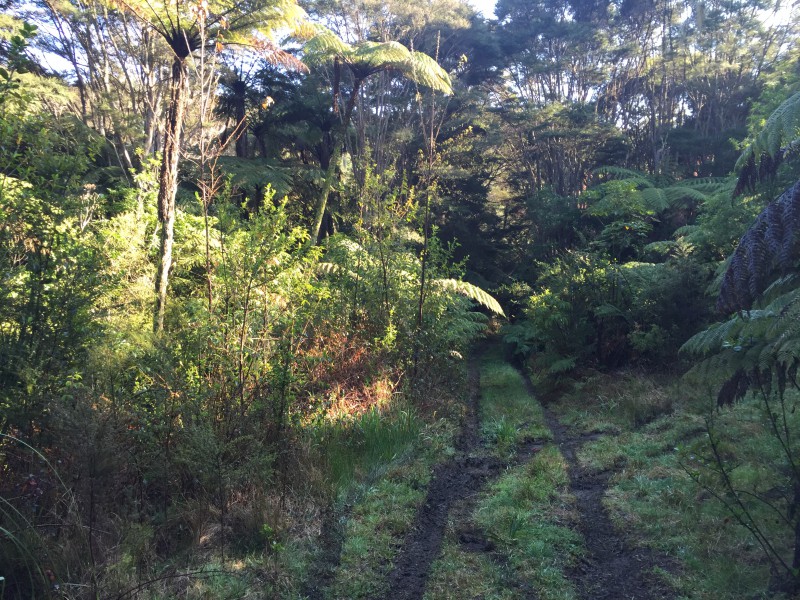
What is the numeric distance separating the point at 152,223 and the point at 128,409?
5.04 meters

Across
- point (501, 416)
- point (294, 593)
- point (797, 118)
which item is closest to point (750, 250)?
point (797, 118)

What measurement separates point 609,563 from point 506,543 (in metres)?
0.81

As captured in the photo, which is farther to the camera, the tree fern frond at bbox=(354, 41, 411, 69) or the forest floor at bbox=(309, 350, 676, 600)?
the tree fern frond at bbox=(354, 41, 411, 69)

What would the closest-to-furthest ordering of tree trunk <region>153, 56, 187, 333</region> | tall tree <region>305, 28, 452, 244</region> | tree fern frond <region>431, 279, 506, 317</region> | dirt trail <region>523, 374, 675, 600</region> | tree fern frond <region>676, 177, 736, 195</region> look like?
Result: 1. dirt trail <region>523, 374, 675, 600</region>
2. tree trunk <region>153, 56, 187, 333</region>
3. tree fern frond <region>431, 279, 506, 317</region>
4. tall tree <region>305, 28, 452, 244</region>
5. tree fern frond <region>676, 177, 736, 195</region>

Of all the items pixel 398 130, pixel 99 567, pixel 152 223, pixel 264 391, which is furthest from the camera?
pixel 398 130

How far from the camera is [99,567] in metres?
3.72

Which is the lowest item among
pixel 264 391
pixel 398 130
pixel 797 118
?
pixel 264 391

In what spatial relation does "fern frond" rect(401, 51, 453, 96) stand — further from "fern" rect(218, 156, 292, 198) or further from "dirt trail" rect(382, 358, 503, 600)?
"dirt trail" rect(382, 358, 503, 600)

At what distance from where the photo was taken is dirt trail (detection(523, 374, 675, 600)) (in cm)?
399

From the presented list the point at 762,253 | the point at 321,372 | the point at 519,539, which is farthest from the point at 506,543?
the point at 321,372

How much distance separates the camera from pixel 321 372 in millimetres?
8164

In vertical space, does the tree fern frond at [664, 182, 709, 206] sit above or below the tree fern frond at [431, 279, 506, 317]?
above

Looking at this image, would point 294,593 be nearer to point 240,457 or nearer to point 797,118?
point 240,457

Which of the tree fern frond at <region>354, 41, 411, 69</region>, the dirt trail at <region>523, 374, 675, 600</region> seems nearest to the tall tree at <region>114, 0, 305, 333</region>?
the tree fern frond at <region>354, 41, 411, 69</region>
